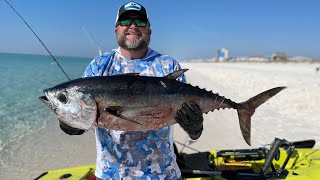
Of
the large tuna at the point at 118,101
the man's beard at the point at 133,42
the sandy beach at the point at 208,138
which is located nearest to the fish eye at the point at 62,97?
the large tuna at the point at 118,101

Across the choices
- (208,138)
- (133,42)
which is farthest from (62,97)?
(208,138)

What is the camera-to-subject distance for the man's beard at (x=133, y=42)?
3.43 meters

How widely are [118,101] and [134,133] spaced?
1.87ft

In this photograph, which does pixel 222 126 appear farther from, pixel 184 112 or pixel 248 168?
pixel 184 112

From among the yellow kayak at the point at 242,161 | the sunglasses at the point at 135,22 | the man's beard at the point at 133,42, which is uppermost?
Result: the sunglasses at the point at 135,22

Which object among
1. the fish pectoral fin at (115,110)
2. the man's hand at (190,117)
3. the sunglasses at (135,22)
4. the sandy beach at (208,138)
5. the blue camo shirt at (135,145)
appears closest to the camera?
the fish pectoral fin at (115,110)

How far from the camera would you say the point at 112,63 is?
11.5 feet

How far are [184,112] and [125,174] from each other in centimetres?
91

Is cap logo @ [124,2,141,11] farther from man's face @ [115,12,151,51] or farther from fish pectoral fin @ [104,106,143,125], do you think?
fish pectoral fin @ [104,106,143,125]

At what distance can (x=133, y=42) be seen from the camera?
3428 millimetres

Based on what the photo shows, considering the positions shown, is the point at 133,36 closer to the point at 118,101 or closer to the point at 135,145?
the point at 118,101

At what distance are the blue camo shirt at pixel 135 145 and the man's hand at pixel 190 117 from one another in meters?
0.37

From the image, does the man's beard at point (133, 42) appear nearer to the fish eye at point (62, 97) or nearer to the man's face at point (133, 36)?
the man's face at point (133, 36)

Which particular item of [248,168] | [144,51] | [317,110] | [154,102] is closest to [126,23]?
[144,51]
